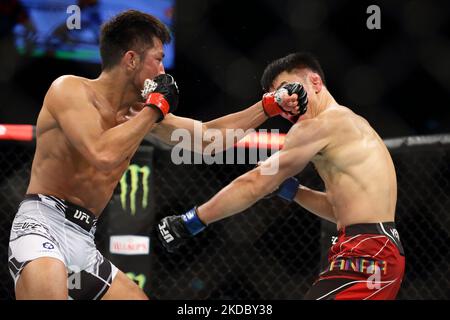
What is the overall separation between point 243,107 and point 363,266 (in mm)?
2252

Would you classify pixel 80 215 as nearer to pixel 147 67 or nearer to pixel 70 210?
pixel 70 210

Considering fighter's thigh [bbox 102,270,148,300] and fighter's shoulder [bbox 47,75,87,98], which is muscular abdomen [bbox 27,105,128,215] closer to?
fighter's shoulder [bbox 47,75,87,98]

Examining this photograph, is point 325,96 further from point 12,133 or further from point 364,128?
point 12,133

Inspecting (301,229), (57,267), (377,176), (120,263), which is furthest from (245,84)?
(57,267)

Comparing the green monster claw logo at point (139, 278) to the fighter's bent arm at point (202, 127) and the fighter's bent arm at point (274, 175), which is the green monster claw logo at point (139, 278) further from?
the fighter's bent arm at point (274, 175)

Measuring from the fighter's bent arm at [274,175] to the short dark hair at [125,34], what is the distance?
1.90ft

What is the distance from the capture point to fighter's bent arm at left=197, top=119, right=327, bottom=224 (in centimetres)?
233

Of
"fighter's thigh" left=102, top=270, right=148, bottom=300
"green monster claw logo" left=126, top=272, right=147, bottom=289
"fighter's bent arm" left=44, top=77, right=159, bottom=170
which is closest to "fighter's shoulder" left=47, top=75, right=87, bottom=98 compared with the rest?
"fighter's bent arm" left=44, top=77, right=159, bottom=170

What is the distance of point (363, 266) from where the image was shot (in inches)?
86.4

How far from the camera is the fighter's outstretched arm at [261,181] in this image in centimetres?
234

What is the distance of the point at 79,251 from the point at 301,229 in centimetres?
146
